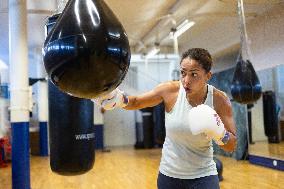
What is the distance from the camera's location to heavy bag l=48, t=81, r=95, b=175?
2.57 m

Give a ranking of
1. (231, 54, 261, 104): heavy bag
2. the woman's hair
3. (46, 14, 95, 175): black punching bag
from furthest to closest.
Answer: (231, 54, 261, 104): heavy bag < (46, 14, 95, 175): black punching bag < the woman's hair

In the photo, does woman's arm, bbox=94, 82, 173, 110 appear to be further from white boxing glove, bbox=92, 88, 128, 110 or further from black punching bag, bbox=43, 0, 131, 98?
black punching bag, bbox=43, 0, 131, 98

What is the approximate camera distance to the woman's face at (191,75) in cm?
168

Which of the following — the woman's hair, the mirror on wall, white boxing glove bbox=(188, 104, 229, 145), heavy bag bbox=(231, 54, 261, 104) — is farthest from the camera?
the mirror on wall

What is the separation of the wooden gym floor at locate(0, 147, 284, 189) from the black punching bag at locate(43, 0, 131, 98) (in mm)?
4072

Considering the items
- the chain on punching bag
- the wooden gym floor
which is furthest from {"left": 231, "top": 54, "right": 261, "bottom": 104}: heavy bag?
the wooden gym floor

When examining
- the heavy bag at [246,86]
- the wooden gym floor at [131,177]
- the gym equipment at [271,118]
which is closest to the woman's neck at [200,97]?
the heavy bag at [246,86]

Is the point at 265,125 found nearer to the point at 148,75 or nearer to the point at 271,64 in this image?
the point at 271,64

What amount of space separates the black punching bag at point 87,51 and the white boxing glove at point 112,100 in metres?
0.39

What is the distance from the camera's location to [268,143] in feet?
21.5

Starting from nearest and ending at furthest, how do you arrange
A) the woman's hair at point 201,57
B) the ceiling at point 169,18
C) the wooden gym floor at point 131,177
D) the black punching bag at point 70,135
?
the woman's hair at point 201,57 → the black punching bag at point 70,135 → the wooden gym floor at point 131,177 → the ceiling at point 169,18

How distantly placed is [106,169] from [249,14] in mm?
4313

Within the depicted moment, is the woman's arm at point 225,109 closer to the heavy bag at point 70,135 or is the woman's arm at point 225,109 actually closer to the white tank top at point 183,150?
the white tank top at point 183,150

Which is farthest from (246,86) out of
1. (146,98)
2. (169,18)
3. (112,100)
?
(169,18)
